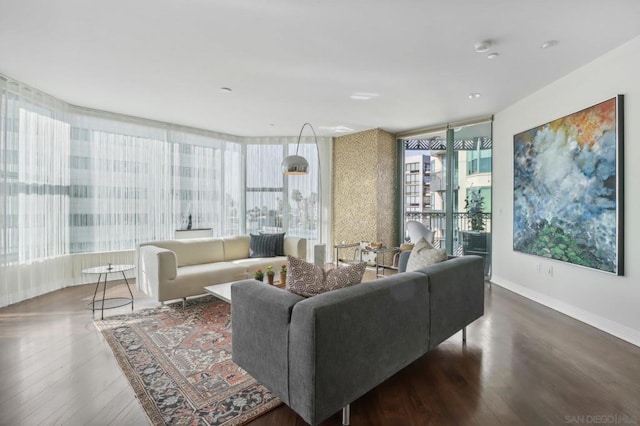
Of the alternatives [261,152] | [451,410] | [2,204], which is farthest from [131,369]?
[261,152]

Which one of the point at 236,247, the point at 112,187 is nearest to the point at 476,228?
the point at 236,247

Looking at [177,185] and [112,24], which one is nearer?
[112,24]

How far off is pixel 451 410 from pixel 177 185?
5.39 m

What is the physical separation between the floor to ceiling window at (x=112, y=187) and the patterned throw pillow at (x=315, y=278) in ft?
13.0

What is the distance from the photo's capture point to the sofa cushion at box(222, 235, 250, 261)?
4695 mm

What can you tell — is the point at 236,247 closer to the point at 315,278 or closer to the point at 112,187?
the point at 112,187

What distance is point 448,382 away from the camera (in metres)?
2.11

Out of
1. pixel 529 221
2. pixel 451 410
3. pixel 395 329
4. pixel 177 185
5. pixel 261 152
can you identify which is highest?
pixel 261 152

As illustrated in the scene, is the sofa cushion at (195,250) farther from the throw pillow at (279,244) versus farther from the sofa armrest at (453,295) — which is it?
the sofa armrest at (453,295)

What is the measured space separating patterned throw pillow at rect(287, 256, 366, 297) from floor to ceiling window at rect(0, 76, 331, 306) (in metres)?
3.97

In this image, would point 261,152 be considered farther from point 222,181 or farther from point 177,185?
point 177,185

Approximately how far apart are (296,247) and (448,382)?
3.10 meters

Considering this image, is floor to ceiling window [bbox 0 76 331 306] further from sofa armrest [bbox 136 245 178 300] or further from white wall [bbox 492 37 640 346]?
white wall [bbox 492 37 640 346]

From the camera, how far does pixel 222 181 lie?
20.8 ft
